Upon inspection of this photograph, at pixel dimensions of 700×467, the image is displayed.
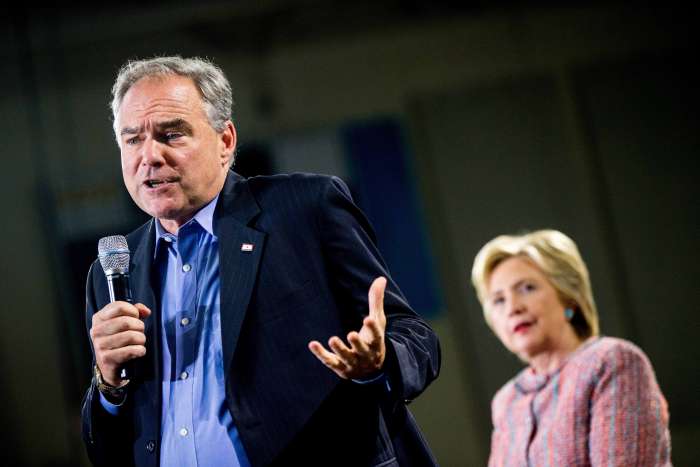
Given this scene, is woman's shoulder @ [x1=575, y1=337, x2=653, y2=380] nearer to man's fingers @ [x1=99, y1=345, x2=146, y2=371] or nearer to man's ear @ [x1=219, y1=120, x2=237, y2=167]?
man's ear @ [x1=219, y1=120, x2=237, y2=167]

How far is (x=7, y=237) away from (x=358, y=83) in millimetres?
2769

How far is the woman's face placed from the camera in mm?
2418

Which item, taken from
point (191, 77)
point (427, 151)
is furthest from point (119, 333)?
point (427, 151)

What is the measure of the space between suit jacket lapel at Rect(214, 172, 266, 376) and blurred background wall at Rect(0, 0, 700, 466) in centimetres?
460

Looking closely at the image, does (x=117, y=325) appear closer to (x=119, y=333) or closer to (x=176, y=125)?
(x=119, y=333)

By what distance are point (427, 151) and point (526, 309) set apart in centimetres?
404

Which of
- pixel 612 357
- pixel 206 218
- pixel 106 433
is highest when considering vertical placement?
pixel 206 218

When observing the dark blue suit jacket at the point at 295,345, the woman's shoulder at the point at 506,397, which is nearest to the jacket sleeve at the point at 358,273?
the dark blue suit jacket at the point at 295,345

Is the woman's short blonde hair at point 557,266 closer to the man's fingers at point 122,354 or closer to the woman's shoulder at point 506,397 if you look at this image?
the woman's shoulder at point 506,397

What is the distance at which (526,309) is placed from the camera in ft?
8.11

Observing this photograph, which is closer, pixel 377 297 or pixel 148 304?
pixel 377 297

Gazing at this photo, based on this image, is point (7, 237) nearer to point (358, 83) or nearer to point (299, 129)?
point (299, 129)

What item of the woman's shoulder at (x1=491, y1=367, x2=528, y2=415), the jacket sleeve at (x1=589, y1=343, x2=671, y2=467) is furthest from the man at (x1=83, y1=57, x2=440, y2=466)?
the woman's shoulder at (x1=491, y1=367, x2=528, y2=415)

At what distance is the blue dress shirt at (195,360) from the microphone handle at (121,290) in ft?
0.20
